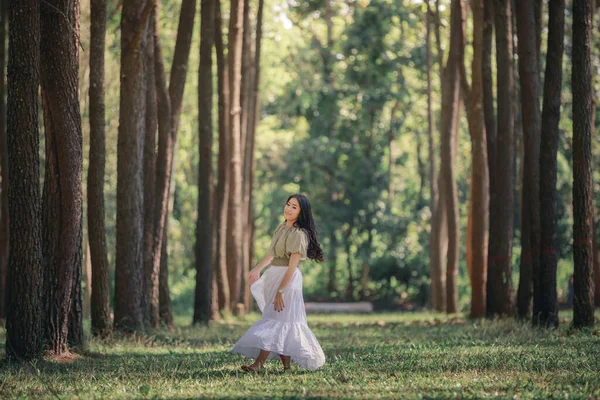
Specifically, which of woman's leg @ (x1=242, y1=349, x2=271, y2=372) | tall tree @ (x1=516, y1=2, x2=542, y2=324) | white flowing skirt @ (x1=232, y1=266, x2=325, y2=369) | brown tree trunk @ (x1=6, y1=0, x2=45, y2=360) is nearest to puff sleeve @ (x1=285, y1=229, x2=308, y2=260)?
white flowing skirt @ (x1=232, y1=266, x2=325, y2=369)

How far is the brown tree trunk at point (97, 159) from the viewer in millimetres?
16500

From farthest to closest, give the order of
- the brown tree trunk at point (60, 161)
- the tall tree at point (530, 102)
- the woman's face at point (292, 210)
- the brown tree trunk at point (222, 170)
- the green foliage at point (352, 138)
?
1. the green foliage at point (352, 138)
2. the brown tree trunk at point (222, 170)
3. the tall tree at point (530, 102)
4. the brown tree trunk at point (60, 161)
5. the woman's face at point (292, 210)

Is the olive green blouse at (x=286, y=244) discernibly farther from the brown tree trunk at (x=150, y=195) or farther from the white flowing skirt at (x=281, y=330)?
the brown tree trunk at (x=150, y=195)

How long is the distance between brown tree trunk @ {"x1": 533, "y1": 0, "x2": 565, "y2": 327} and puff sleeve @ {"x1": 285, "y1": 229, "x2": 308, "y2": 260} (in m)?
7.24

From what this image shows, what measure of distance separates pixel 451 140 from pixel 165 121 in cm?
1032

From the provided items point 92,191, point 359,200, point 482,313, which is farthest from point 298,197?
point 359,200

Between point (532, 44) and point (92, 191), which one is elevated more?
point (532, 44)

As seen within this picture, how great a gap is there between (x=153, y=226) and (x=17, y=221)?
25.9 feet

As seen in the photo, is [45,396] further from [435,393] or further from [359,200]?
[359,200]

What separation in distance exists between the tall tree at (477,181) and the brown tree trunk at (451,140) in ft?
8.79

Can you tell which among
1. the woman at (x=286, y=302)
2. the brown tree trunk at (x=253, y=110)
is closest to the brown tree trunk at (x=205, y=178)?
the brown tree trunk at (x=253, y=110)

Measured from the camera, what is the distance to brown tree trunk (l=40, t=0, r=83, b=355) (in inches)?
507

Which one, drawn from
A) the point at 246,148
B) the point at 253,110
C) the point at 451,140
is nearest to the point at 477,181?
the point at 451,140

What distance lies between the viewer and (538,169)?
18672 mm
